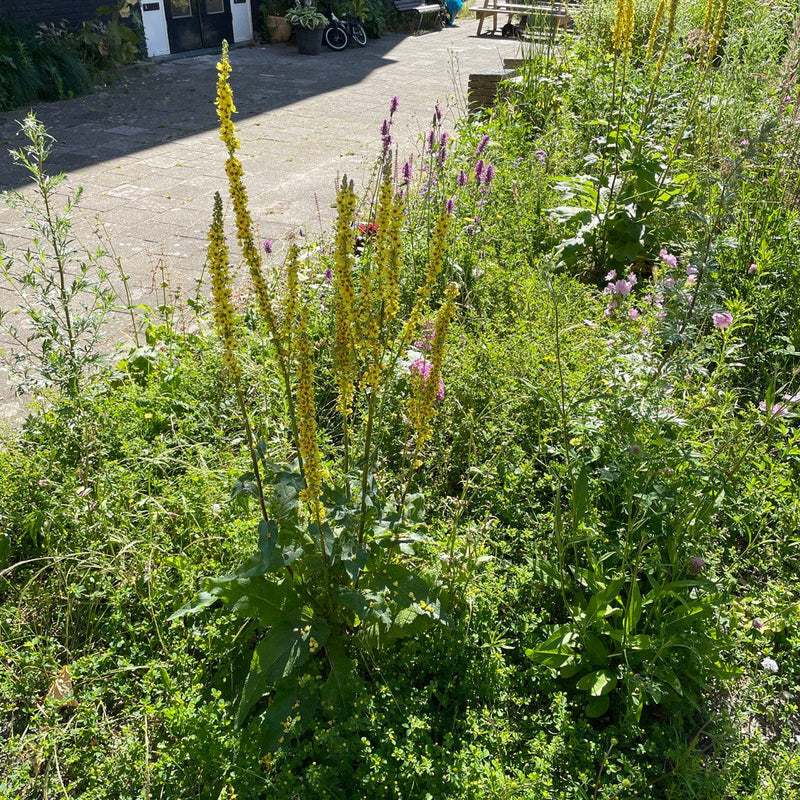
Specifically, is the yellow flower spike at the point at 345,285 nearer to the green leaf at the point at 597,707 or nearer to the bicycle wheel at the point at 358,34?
the green leaf at the point at 597,707

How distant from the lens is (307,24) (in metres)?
14.5

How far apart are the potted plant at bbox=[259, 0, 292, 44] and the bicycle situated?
90cm

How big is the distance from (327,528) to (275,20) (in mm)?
15943

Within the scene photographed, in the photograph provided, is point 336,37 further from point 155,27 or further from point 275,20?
point 155,27

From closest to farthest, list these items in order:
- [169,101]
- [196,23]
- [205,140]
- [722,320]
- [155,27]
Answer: [722,320]
[205,140]
[169,101]
[155,27]
[196,23]

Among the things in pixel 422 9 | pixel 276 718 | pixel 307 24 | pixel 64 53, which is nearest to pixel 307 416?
pixel 276 718

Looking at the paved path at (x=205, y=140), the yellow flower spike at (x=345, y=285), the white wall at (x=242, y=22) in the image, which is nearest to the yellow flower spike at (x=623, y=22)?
the paved path at (x=205, y=140)

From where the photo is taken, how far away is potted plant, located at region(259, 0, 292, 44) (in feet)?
50.4

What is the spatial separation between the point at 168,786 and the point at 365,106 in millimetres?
10588

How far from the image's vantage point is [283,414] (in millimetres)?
3309

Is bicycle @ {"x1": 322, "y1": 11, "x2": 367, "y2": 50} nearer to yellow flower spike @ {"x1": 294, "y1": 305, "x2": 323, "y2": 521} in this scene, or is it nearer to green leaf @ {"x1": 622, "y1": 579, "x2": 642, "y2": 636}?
yellow flower spike @ {"x1": 294, "y1": 305, "x2": 323, "y2": 521}

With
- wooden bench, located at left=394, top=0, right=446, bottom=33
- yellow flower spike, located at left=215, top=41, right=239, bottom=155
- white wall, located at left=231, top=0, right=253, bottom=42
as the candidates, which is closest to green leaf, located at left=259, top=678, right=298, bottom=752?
yellow flower spike, located at left=215, top=41, right=239, bottom=155

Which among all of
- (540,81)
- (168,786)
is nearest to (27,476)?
(168,786)

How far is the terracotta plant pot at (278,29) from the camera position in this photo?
1540 centimetres
